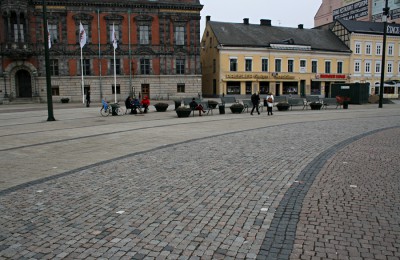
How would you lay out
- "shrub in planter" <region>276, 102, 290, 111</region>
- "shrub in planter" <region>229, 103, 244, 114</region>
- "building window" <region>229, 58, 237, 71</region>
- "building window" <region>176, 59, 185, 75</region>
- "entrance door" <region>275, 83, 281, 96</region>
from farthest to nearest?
"entrance door" <region>275, 83, 281, 96</region> → "building window" <region>229, 58, 237, 71</region> → "building window" <region>176, 59, 185, 75</region> → "shrub in planter" <region>276, 102, 290, 111</region> → "shrub in planter" <region>229, 103, 244, 114</region>

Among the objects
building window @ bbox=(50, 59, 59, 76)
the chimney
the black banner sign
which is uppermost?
the black banner sign

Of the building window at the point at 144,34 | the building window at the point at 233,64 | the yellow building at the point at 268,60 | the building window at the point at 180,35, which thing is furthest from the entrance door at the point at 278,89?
the building window at the point at 144,34

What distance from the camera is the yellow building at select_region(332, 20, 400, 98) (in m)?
59.5

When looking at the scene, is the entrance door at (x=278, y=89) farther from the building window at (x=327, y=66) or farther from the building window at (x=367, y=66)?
the building window at (x=367, y=66)

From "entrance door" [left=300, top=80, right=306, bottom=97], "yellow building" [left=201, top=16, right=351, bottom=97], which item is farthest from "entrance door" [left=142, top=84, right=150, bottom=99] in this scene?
"entrance door" [left=300, top=80, right=306, bottom=97]

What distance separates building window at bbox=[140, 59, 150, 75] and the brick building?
0.43 ft

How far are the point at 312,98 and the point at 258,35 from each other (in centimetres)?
2771

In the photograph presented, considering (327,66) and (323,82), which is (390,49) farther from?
(323,82)

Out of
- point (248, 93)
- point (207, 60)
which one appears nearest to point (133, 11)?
point (207, 60)

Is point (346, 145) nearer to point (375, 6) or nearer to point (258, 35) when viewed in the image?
point (258, 35)

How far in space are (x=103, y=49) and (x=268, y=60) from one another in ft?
77.7

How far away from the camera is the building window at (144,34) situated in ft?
159

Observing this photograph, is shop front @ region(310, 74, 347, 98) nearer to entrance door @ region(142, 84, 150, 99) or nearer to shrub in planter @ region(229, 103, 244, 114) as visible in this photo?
entrance door @ region(142, 84, 150, 99)

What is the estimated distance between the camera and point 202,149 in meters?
10.7
